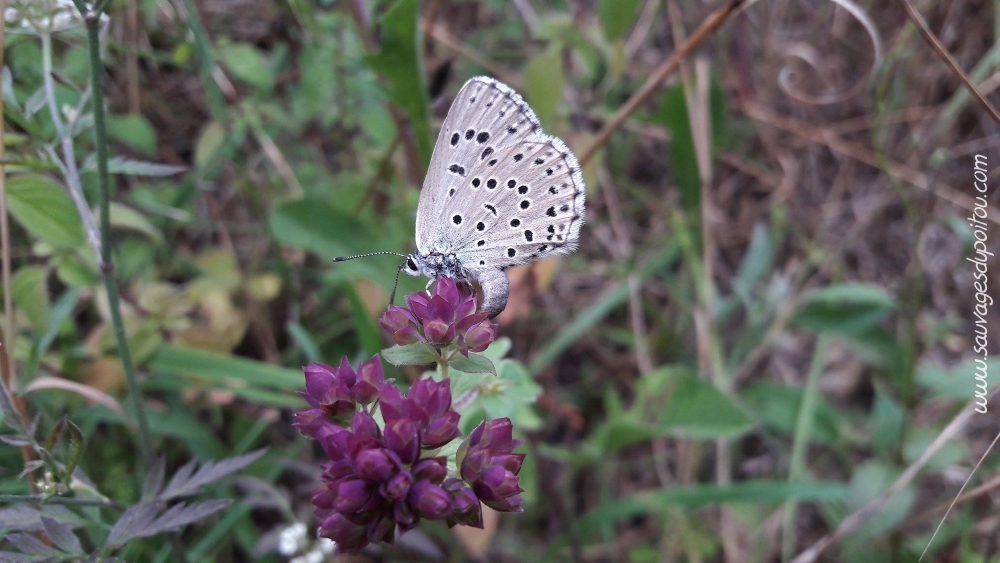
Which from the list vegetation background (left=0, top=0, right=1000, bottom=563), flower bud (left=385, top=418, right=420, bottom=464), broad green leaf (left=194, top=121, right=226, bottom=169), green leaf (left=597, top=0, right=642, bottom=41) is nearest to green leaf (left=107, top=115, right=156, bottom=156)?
vegetation background (left=0, top=0, right=1000, bottom=563)

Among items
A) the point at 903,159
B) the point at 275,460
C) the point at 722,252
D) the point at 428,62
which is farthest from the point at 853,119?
the point at 275,460

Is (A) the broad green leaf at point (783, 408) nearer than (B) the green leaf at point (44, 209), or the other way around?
(B) the green leaf at point (44, 209)

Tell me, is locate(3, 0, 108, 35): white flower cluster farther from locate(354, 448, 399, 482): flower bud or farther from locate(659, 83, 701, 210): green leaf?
locate(659, 83, 701, 210): green leaf

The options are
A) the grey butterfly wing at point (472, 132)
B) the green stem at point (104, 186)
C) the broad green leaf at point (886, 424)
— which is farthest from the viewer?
the broad green leaf at point (886, 424)

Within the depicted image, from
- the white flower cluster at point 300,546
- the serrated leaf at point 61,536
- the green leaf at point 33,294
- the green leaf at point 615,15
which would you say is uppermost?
the green leaf at point 615,15

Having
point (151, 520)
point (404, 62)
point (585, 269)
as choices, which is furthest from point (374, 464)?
point (585, 269)

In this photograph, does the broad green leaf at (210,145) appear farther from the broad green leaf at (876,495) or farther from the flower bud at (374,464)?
the broad green leaf at (876,495)

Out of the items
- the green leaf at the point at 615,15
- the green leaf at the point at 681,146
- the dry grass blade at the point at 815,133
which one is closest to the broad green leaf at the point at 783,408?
the green leaf at the point at 681,146
